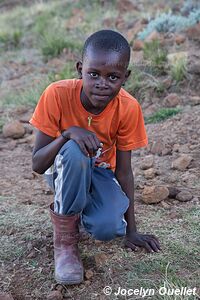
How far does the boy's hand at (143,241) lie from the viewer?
2725 mm

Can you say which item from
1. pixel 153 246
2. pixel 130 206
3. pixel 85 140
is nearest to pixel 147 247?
pixel 153 246

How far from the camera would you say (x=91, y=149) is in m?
2.42

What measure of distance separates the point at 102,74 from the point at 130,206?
675mm

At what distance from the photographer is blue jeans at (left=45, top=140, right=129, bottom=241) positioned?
8.06ft

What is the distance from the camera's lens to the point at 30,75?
623 cm

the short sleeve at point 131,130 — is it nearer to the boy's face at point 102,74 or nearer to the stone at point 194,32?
the boy's face at point 102,74

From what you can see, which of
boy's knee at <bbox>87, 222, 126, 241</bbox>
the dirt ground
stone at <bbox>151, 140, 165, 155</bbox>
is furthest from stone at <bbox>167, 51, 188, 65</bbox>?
boy's knee at <bbox>87, 222, 126, 241</bbox>

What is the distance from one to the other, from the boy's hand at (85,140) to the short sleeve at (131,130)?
32cm

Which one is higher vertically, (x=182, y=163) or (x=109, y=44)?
(x=109, y=44)

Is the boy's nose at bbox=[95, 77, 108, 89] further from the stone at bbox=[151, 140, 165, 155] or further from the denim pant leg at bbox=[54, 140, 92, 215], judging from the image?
the stone at bbox=[151, 140, 165, 155]

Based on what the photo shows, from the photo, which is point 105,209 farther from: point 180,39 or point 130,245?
point 180,39

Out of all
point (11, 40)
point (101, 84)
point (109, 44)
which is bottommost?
point (11, 40)

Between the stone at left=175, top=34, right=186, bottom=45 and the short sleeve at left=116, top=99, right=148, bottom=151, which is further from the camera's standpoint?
the stone at left=175, top=34, right=186, bottom=45

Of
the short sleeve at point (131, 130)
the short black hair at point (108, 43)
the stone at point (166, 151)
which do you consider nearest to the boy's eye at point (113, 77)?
the short black hair at point (108, 43)
